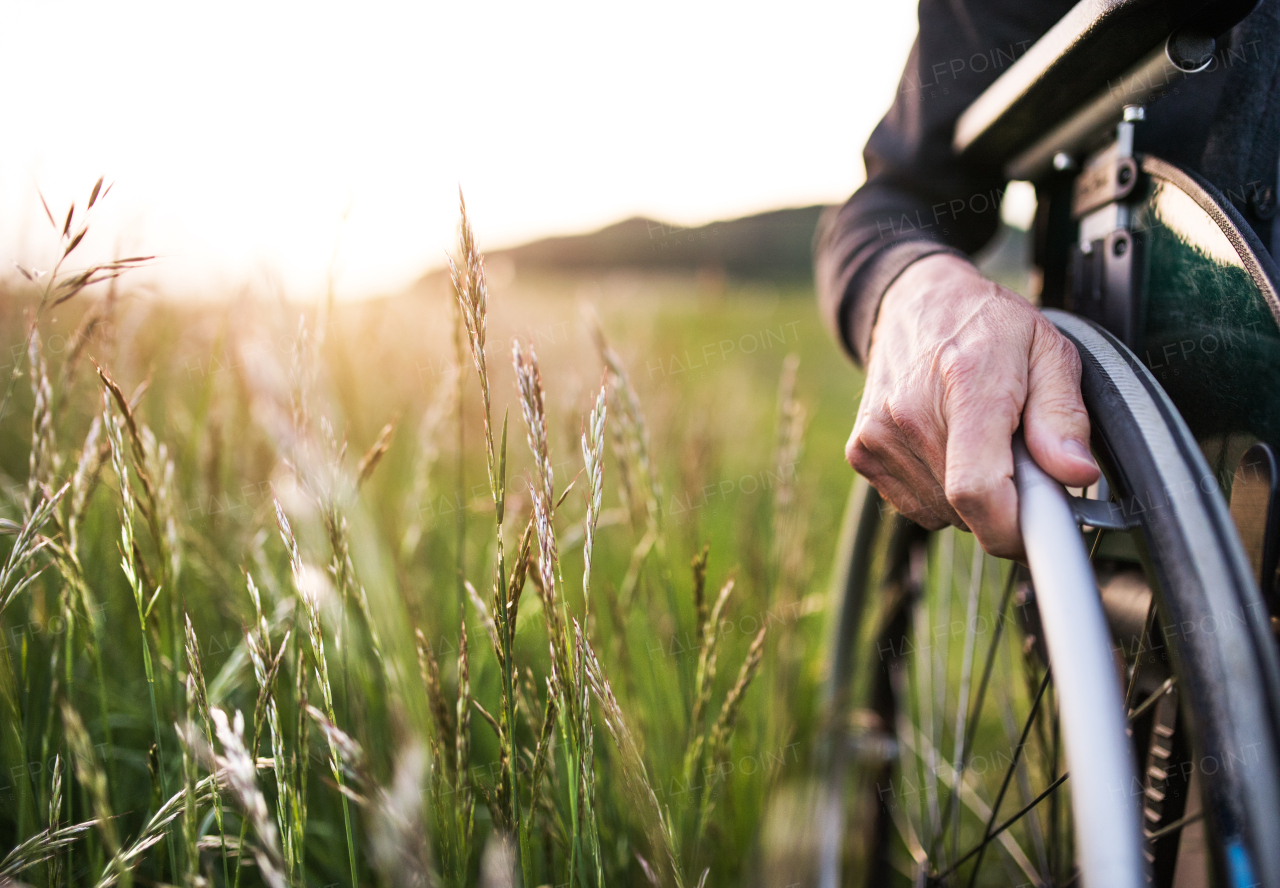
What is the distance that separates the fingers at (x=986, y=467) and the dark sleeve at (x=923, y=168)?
0.40 meters

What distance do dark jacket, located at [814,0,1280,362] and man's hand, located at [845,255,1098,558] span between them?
0.19 meters

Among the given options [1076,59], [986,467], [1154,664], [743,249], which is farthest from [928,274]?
[743,249]

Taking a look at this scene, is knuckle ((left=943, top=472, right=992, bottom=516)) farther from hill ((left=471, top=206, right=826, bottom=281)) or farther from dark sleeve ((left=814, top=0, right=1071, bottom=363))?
hill ((left=471, top=206, right=826, bottom=281))

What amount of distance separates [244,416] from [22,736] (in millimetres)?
1362

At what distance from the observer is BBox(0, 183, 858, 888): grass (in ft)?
2.16

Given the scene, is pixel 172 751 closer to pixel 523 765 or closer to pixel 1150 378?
pixel 523 765

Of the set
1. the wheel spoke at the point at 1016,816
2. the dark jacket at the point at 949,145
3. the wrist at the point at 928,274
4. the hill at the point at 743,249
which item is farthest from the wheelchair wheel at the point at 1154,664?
the hill at the point at 743,249

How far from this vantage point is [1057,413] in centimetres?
60

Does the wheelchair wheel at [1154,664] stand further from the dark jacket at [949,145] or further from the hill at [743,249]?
the hill at [743,249]

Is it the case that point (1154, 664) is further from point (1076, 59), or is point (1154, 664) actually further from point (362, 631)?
point (362, 631)

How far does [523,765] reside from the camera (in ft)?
2.52

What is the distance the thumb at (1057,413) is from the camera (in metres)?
0.56

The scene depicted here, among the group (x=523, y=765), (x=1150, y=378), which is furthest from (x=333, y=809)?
(x=1150, y=378)

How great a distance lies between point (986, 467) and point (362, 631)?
104 centimetres
